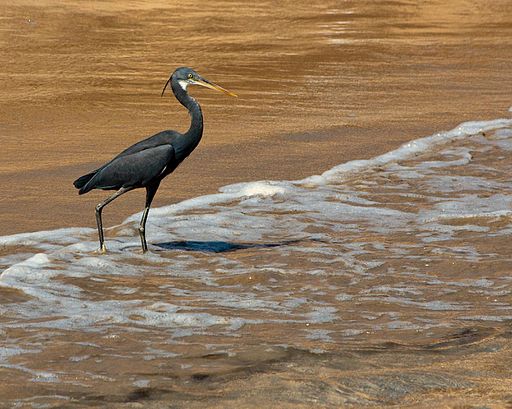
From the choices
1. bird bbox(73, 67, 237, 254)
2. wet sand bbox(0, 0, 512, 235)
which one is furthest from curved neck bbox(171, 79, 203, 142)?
wet sand bbox(0, 0, 512, 235)

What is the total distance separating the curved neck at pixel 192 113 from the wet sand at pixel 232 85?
1.33 m

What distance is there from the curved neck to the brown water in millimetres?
884

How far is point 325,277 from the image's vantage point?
786 centimetres

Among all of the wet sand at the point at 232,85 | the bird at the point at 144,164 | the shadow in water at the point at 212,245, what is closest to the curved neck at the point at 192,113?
the bird at the point at 144,164

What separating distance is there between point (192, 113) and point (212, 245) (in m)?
1.02

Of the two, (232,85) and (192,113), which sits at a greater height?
(192,113)

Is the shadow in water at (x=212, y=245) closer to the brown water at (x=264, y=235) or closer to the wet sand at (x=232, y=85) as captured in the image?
the brown water at (x=264, y=235)

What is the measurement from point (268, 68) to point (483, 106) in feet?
11.0

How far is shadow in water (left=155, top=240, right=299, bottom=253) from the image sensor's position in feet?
28.3

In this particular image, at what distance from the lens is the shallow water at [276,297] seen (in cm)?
565

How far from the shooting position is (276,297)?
24.1 ft

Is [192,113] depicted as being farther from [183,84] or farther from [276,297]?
[276,297]

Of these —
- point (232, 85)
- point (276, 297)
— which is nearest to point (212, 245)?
point (276, 297)

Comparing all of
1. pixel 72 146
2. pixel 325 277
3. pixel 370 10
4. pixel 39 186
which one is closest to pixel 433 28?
pixel 370 10
